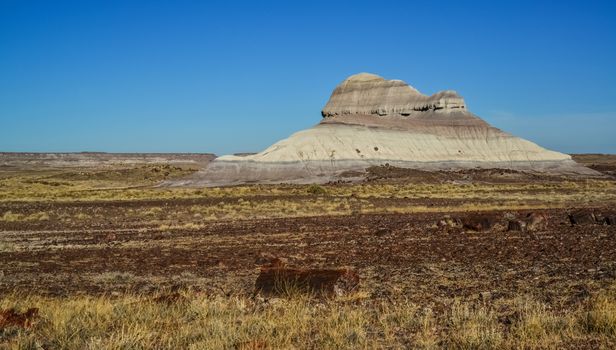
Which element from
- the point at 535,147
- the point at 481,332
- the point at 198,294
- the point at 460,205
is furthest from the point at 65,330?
the point at 535,147

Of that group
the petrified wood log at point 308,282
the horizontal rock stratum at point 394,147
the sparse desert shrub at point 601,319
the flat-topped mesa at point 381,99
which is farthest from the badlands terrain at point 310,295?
the flat-topped mesa at point 381,99

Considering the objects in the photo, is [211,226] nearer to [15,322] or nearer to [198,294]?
[198,294]

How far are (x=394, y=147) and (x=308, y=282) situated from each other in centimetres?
7608

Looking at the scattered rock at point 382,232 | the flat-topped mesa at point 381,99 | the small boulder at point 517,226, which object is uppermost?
the flat-topped mesa at point 381,99

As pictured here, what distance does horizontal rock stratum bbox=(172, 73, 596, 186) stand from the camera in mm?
75000

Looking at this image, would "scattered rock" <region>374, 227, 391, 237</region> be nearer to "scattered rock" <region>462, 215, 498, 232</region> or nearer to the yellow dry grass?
"scattered rock" <region>462, 215, 498, 232</region>

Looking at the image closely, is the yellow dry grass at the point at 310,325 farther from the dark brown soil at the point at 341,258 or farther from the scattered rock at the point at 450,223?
the scattered rock at the point at 450,223

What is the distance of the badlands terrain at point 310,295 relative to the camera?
6719 millimetres

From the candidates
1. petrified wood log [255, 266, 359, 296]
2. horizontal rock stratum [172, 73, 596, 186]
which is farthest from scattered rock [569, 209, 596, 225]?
horizontal rock stratum [172, 73, 596, 186]

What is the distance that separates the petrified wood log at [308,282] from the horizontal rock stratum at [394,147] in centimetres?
6007

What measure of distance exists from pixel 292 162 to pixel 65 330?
6932 centimetres

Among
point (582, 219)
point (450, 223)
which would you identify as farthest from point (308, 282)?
point (582, 219)

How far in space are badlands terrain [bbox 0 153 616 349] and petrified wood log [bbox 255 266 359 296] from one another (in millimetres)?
219

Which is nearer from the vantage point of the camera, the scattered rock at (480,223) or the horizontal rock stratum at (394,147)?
the scattered rock at (480,223)
